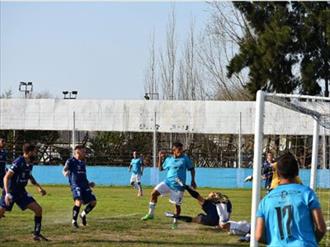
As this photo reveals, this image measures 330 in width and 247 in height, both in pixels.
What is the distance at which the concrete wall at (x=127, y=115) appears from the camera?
3903 cm

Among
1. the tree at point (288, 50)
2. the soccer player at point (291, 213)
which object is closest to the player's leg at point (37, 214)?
the soccer player at point (291, 213)

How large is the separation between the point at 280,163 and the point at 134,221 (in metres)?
10.7

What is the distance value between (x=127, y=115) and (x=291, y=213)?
33.6 metres

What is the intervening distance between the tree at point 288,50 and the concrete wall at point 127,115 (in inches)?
289

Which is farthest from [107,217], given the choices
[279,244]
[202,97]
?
[202,97]

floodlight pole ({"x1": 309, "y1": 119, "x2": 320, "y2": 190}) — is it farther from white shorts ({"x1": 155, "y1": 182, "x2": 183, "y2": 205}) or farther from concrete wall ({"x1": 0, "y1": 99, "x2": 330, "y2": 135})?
concrete wall ({"x1": 0, "y1": 99, "x2": 330, "y2": 135})

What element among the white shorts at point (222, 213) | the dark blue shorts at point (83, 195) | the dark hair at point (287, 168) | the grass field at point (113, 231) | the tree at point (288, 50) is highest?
the tree at point (288, 50)

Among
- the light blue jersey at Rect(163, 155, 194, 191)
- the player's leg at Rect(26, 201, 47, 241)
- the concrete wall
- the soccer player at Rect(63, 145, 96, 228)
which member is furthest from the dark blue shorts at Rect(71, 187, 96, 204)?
the concrete wall

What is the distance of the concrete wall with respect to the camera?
128ft

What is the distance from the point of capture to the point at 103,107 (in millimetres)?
40375

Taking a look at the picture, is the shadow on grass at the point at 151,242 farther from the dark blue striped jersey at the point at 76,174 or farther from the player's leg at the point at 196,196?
the dark blue striped jersey at the point at 76,174

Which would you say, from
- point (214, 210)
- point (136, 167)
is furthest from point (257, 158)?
point (136, 167)

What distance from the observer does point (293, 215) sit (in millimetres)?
6684

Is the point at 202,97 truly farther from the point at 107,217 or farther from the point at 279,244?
the point at 279,244
